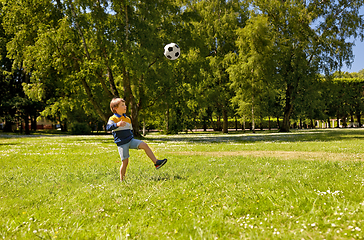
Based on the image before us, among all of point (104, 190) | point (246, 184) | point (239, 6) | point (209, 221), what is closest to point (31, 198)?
point (104, 190)

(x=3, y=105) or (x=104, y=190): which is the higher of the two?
(x=3, y=105)

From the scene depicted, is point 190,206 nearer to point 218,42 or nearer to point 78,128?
point 218,42

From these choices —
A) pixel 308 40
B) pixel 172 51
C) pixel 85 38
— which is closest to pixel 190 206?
pixel 172 51

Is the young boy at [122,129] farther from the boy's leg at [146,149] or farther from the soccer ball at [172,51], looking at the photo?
the soccer ball at [172,51]

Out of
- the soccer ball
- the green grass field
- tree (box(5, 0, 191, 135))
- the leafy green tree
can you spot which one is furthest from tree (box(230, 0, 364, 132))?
the green grass field

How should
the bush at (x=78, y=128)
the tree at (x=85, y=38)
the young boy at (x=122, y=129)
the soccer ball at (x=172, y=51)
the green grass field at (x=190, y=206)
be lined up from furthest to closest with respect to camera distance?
the bush at (x=78, y=128), the tree at (x=85, y=38), the soccer ball at (x=172, y=51), the young boy at (x=122, y=129), the green grass field at (x=190, y=206)

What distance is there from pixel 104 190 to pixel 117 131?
4.92 ft

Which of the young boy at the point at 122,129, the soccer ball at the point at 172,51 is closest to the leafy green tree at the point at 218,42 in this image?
the soccer ball at the point at 172,51

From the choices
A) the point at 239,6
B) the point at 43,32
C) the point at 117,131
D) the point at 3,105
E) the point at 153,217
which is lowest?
the point at 153,217

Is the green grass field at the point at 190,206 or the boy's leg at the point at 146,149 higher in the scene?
the boy's leg at the point at 146,149

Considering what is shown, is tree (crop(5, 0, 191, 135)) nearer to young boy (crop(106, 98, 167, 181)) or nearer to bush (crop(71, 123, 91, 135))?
young boy (crop(106, 98, 167, 181))

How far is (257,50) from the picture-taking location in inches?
1442

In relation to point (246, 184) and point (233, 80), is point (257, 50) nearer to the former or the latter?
point (233, 80)

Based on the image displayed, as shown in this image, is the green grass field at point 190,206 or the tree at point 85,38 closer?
the green grass field at point 190,206
